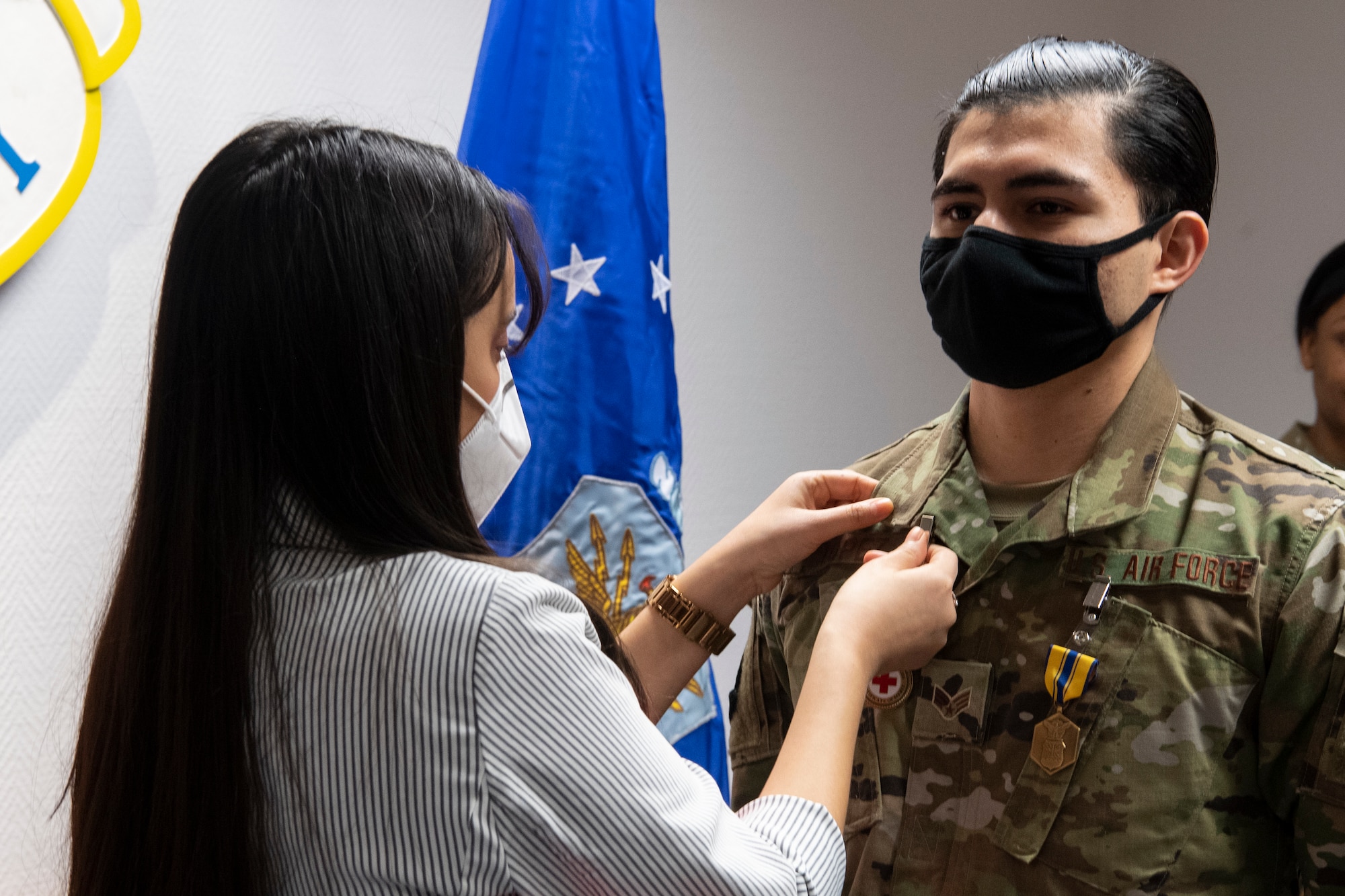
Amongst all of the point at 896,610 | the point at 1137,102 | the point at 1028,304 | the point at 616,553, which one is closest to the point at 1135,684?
the point at 896,610

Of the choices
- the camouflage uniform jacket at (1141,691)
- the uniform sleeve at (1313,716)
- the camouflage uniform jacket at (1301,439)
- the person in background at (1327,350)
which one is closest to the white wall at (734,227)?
the camouflage uniform jacket at (1301,439)

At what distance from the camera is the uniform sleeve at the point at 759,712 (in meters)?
1.43

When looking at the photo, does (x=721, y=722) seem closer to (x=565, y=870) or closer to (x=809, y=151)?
(x=565, y=870)

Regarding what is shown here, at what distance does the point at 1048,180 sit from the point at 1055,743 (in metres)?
0.62

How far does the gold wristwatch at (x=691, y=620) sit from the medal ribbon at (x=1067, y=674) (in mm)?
399

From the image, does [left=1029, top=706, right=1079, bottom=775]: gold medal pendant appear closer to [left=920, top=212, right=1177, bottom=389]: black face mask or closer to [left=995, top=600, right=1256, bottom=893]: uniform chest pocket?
[left=995, top=600, right=1256, bottom=893]: uniform chest pocket

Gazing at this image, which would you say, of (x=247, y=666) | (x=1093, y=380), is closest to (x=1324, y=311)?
(x=1093, y=380)

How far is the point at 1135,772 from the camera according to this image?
1.10m

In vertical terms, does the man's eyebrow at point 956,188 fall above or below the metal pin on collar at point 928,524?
above

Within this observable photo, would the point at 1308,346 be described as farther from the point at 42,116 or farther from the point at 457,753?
the point at 42,116

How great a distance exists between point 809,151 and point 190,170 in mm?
1417

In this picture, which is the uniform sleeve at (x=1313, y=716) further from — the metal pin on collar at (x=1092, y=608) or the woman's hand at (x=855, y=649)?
the woman's hand at (x=855, y=649)

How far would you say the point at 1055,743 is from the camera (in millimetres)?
1143

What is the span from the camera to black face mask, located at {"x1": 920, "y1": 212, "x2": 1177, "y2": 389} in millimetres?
1151
